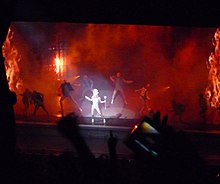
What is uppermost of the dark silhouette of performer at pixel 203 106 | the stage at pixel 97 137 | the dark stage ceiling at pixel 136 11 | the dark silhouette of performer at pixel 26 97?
the dark stage ceiling at pixel 136 11

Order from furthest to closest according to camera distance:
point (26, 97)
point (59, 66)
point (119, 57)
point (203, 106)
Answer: point (119, 57)
point (59, 66)
point (26, 97)
point (203, 106)

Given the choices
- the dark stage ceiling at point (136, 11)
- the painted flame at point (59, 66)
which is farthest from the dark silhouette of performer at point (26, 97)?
the dark stage ceiling at point (136, 11)

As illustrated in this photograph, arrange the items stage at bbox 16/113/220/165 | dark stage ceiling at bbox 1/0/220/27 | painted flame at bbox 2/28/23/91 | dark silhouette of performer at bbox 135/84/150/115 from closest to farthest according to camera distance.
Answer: dark stage ceiling at bbox 1/0/220/27 → stage at bbox 16/113/220/165 → dark silhouette of performer at bbox 135/84/150/115 → painted flame at bbox 2/28/23/91

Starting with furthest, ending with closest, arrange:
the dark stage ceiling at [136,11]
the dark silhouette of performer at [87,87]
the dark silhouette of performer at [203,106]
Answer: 1. the dark silhouette of performer at [87,87]
2. the dark silhouette of performer at [203,106]
3. the dark stage ceiling at [136,11]

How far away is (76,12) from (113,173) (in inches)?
202

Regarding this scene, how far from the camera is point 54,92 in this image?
53.2ft

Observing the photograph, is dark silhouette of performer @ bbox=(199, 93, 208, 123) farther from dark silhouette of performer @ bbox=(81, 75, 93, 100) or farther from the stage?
dark silhouette of performer @ bbox=(81, 75, 93, 100)

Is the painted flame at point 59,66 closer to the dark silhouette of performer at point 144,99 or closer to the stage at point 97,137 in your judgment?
the stage at point 97,137

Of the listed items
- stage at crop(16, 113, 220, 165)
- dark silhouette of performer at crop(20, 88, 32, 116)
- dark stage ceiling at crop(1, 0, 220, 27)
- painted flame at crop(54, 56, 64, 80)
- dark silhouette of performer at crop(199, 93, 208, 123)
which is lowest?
stage at crop(16, 113, 220, 165)

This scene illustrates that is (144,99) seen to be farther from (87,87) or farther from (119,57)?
(119,57)

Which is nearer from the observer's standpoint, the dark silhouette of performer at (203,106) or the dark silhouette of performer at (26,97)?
the dark silhouette of performer at (203,106)

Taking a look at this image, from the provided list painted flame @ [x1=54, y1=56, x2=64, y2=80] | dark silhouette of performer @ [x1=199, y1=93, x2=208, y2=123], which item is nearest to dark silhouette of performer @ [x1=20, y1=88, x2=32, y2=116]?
painted flame @ [x1=54, y1=56, x2=64, y2=80]

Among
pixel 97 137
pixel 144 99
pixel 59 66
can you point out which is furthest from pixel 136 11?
pixel 59 66

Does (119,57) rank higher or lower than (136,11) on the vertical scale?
lower
